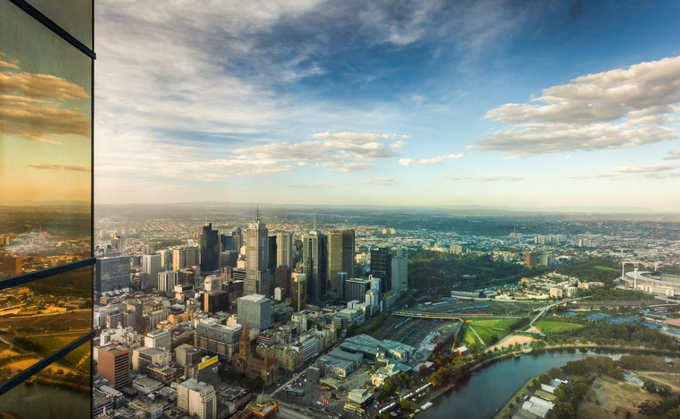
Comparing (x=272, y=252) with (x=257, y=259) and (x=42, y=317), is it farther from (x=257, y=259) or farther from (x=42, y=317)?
(x=42, y=317)

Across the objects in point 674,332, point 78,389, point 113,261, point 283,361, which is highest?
point 78,389

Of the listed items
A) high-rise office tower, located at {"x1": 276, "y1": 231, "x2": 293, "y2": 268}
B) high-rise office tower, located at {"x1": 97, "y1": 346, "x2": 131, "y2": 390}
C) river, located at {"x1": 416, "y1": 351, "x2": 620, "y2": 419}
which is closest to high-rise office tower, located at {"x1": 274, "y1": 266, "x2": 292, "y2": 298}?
high-rise office tower, located at {"x1": 276, "y1": 231, "x2": 293, "y2": 268}

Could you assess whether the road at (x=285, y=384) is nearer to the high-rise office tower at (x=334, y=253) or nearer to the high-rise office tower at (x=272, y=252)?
the high-rise office tower at (x=272, y=252)

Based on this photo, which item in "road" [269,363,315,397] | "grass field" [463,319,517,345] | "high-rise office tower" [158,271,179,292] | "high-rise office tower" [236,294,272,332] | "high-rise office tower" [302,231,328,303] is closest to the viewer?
"road" [269,363,315,397]

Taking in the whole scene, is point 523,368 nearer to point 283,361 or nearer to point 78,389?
point 283,361

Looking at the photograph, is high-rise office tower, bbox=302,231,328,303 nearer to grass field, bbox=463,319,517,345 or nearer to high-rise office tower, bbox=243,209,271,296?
high-rise office tower, bbox=243,209,271,296

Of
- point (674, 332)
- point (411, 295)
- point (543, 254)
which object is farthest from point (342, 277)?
point (674, 332)
